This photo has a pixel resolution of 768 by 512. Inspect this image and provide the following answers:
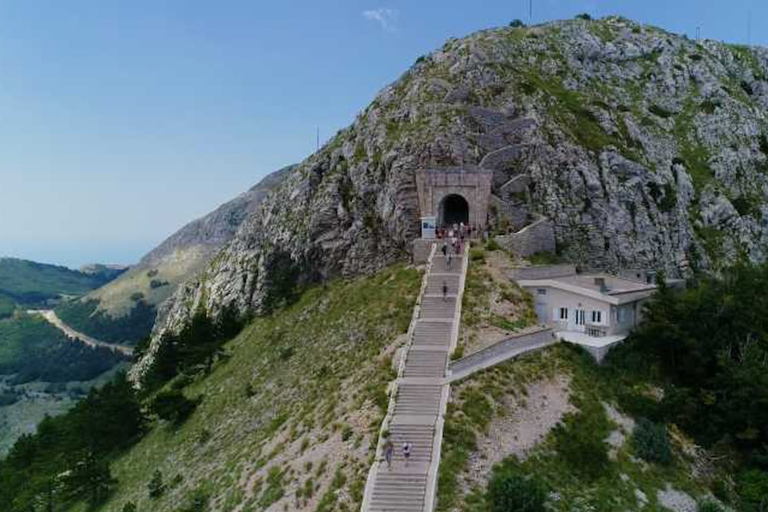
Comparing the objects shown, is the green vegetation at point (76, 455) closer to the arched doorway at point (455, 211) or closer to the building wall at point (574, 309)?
the arched doorway at point (455, 211)

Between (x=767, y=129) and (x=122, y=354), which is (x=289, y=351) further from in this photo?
(x=122, y=354)

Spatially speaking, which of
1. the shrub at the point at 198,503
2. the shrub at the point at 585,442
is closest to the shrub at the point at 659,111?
the shrub at the point at 585,442

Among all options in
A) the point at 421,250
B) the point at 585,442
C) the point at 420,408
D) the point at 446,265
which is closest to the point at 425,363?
the point at 420,408

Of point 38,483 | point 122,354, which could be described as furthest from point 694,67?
point 122,354

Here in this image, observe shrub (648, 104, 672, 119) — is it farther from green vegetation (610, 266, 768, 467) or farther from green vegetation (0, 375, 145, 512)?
green vegetation (0, 375, 145, 512)

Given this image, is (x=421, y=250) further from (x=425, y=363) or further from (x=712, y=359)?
(x=712, y=359)
